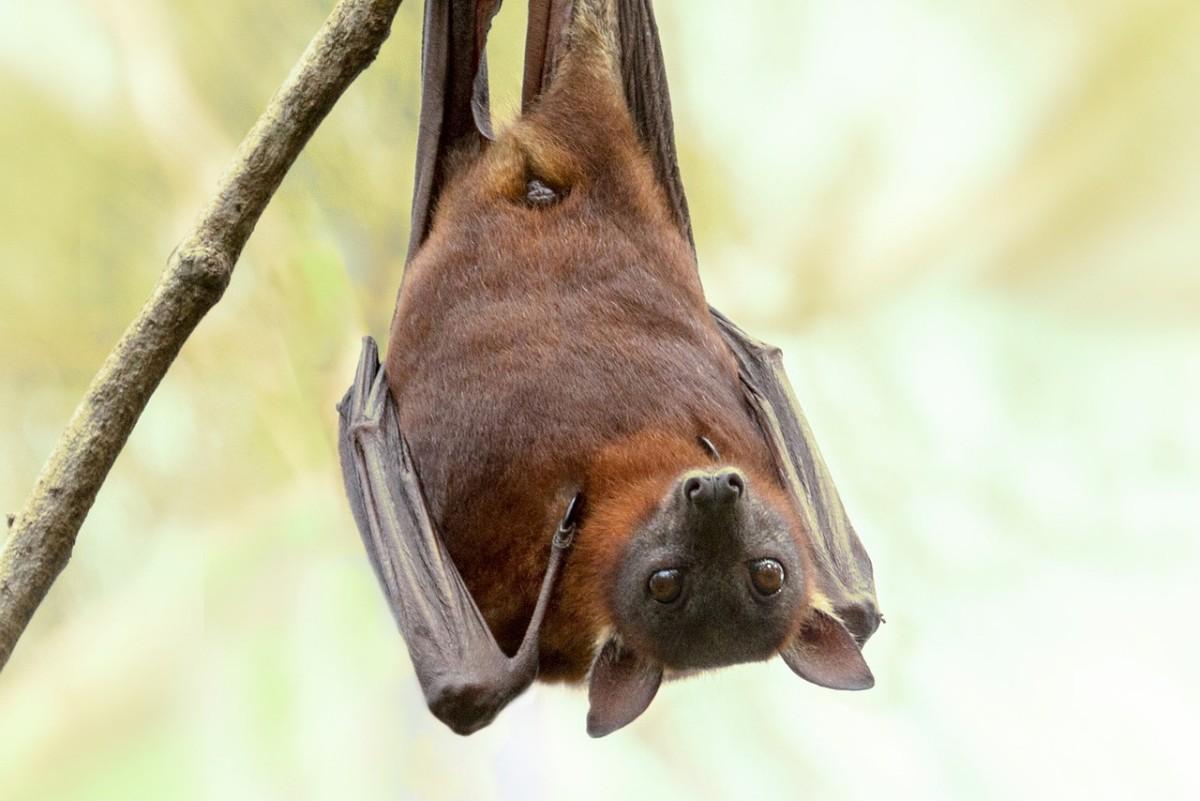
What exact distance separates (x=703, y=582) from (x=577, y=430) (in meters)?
0.52

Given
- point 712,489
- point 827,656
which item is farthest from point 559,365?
point 827,656

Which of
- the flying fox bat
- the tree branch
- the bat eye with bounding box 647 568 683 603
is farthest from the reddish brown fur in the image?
the tree branch

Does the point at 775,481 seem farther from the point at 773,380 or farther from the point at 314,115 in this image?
the point at 314,115

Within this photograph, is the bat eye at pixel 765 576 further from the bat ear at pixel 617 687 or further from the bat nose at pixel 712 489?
the bat ear at pixel 617 687

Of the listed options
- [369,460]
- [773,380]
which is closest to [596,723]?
[369,460]

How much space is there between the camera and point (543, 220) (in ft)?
12.1

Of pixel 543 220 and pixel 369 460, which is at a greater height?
pixel 543 220

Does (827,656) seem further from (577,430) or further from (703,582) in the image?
(577,430)

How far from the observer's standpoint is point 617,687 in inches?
120

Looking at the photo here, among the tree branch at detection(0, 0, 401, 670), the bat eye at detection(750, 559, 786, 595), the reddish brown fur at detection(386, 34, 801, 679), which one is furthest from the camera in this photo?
the reddish brown fur at detection(386, 34, 801, 679)

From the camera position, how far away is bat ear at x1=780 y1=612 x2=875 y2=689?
3.09 metres

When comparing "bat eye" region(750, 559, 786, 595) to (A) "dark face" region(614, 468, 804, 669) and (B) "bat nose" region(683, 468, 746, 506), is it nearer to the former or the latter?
(A) "dark face" region(614, 468, 804, 669)

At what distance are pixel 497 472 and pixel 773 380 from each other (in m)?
0.99

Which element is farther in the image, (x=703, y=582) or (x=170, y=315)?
(x=703, y=582)
